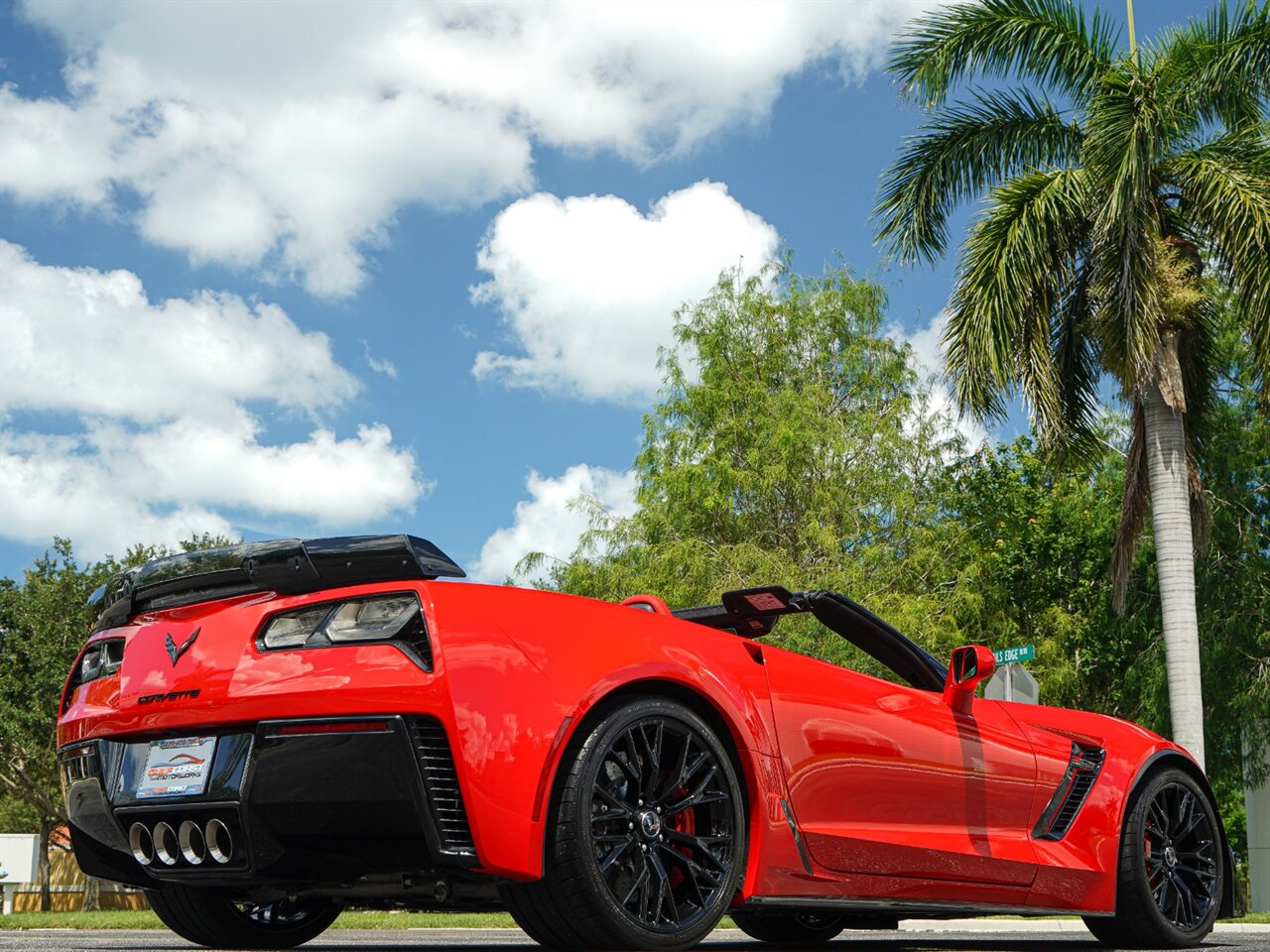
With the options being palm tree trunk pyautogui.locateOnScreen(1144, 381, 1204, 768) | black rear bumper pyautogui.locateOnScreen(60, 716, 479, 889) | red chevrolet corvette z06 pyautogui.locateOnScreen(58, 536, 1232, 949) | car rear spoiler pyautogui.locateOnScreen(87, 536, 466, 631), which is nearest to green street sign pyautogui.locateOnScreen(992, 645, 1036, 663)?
palm tree trunk pyautogui.locateOnScreen(1144, 381, 1204, 768)

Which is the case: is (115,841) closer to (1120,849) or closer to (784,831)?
(784,831)

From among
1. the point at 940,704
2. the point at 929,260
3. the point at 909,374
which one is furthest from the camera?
the point at 909,374

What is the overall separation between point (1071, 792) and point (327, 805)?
3.30 meters

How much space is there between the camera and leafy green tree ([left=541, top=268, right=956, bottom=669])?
2441 centimetres

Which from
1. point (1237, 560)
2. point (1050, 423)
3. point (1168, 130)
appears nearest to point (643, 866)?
point (1050, 423)

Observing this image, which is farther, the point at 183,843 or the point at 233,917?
the point at 233,917

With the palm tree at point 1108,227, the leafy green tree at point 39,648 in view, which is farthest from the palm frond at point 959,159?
the leafy green tree at point 39,648

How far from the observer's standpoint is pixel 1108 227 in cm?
1673

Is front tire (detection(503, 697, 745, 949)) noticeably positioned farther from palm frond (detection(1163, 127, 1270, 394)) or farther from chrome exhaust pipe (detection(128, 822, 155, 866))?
palm frond (detection(1163, 127, 1270, 394))

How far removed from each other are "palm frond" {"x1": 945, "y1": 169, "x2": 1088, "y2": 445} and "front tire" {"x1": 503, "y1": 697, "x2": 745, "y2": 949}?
44.5 feet

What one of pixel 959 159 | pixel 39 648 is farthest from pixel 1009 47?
pixel 39 648

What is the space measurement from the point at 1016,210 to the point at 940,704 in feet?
44.5

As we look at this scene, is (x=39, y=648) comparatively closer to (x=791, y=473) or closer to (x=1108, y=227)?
(x=791, y=473)

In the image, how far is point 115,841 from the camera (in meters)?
4.23
